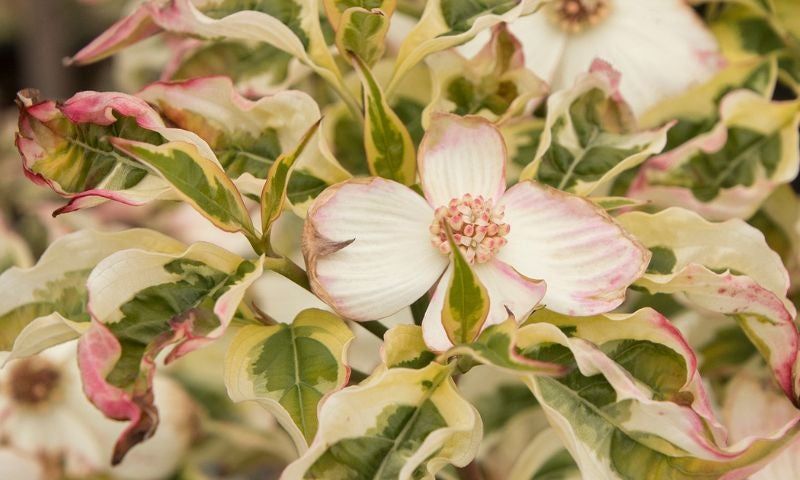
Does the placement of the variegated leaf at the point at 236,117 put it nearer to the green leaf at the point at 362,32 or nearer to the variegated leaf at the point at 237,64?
the green leaf at the point at 362,32

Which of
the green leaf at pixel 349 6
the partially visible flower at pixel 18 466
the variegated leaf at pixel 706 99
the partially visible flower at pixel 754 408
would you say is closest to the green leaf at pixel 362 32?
the green leaf at pixel 349 6

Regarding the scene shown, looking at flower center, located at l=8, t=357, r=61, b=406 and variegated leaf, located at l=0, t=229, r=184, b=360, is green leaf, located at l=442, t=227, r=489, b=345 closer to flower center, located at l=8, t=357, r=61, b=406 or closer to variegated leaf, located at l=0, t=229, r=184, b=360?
variegated leaf, located at l=0, t=229, r=184, b=360

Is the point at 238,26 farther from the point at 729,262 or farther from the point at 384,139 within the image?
the point at 729,262

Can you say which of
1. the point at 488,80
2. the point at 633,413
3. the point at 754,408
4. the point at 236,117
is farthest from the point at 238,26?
the point at 754,408

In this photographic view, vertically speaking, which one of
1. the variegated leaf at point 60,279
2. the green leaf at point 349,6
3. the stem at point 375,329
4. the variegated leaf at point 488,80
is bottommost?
the stem at point 375,329

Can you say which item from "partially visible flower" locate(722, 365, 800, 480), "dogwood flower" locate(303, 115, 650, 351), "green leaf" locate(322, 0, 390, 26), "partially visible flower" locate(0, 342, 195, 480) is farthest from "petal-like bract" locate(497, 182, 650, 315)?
"partially visible flower" locate(0, 342, 195, 480)

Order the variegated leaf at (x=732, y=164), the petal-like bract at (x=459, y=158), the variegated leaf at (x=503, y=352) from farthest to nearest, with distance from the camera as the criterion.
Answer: the variegated leaf at (x=732, y=164) → the petal-like bract at (x=459, y=158) → the variegated leaf at (x=503, y=352)
